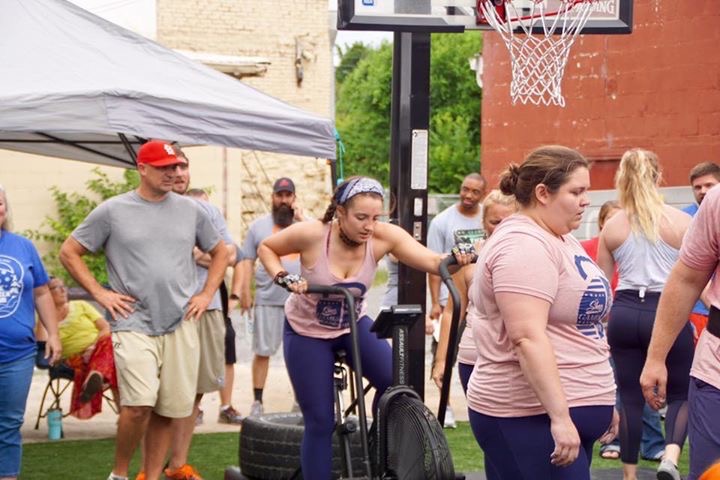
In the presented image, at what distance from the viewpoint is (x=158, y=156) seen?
7.28 m

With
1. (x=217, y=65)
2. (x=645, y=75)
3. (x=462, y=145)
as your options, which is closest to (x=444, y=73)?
(x=462, y=145)

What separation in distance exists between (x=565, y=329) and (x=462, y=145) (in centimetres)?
5121

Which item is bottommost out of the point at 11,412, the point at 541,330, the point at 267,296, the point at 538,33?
the point at 11,412

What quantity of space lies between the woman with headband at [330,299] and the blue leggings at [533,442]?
1.93 m

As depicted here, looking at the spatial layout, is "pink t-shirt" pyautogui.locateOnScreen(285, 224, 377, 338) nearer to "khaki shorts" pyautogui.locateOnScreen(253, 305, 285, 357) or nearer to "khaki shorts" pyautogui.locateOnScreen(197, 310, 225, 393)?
"khaki shorts" pyautogui.locateOnScreen(197, 310, 225, 393)

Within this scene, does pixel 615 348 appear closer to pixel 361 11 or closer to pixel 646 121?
pixel 361 11

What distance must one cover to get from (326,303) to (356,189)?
60cm

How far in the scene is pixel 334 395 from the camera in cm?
648

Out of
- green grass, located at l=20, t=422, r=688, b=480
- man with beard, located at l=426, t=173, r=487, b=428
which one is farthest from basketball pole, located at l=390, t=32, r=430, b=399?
man with beard, located at l=426, t=173, r=487, b=428

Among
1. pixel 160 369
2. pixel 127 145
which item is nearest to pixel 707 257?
pixel 160 369

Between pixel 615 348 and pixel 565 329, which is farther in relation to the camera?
pixel 615 348

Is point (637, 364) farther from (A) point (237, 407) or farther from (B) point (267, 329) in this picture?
(A) point (237, 407)

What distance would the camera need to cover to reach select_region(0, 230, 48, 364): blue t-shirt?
6914 millimetres

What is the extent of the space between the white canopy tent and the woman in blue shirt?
27.7 inches
